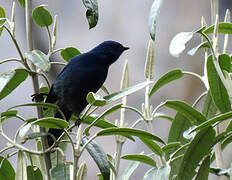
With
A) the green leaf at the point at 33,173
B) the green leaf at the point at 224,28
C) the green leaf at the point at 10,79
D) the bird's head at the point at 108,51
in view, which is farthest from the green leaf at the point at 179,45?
the bird's head at the point at 108,51

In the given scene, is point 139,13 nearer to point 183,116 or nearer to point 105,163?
point 183,116

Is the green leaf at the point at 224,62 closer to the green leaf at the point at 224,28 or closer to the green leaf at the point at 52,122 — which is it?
the green leaf at the point at 224,28

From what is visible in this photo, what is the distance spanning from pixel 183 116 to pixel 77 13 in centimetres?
325

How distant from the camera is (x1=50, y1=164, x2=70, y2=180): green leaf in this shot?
1.33 metres

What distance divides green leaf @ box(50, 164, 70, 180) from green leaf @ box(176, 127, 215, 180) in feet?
1.10

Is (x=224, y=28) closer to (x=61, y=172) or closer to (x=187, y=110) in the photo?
(x=187, y=110)

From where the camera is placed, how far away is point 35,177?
1.51 meters

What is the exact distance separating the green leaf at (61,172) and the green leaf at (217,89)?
492 millimetres

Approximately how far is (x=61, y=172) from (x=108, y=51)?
1003 mm

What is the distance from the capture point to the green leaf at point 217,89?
1.42 meters

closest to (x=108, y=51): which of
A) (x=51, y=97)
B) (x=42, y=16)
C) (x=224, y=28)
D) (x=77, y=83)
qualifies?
(x=77, y=83)

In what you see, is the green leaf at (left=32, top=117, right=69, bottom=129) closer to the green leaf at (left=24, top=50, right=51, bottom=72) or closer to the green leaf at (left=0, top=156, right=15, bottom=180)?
the green leaf at (left=24, top=50, right=51, bottom=72)

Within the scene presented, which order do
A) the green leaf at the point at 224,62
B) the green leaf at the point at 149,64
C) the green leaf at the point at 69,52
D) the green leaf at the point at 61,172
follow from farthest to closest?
the green leaf at the point at 69,52 → the green leaf at the point at 149,64 → the green leaf at the point at 224,62 → the green leaf at the point at 61,172

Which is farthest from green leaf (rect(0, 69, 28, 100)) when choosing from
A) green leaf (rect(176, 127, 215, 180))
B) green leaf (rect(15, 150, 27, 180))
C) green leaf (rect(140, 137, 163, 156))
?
green leaf (rect(176, 127, 215, 180))
